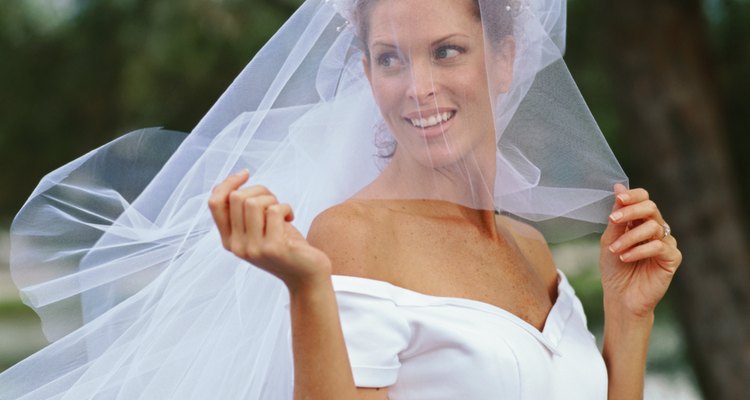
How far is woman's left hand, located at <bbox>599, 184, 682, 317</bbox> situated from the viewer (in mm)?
2137

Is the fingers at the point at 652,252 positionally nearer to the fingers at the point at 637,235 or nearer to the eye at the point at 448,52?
the fingers at the point at 637,235

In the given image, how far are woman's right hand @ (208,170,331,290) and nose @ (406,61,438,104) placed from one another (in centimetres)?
50

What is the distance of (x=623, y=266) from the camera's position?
7.55ft

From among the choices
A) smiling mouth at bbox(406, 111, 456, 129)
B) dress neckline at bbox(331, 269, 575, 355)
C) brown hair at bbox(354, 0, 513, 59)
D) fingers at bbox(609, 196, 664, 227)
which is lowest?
dress neckline at bbox(331, 269, 575, 355)

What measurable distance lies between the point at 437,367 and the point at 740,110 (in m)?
5.44

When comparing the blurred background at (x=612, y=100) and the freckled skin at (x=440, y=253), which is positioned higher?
the blurred background at (x=612, y=100)

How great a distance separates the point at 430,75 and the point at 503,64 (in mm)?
215

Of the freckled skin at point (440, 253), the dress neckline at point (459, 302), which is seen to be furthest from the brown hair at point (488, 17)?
the dress neckline at point (459, 302)

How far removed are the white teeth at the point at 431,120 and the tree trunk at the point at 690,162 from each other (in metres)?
3.91

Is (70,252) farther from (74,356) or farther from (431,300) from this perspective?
(431,300)

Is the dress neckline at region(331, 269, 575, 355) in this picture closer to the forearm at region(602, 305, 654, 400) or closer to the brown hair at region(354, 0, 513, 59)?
the forearm at region(602, 305, 654, 400)

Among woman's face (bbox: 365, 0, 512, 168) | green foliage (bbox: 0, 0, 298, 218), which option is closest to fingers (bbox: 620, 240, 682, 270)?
woman's face (bbox: 365, 0, 512, 168)

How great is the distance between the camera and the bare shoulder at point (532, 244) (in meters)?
2.41

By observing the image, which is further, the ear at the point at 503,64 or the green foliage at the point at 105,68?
the green foliage at the point at 105,68
